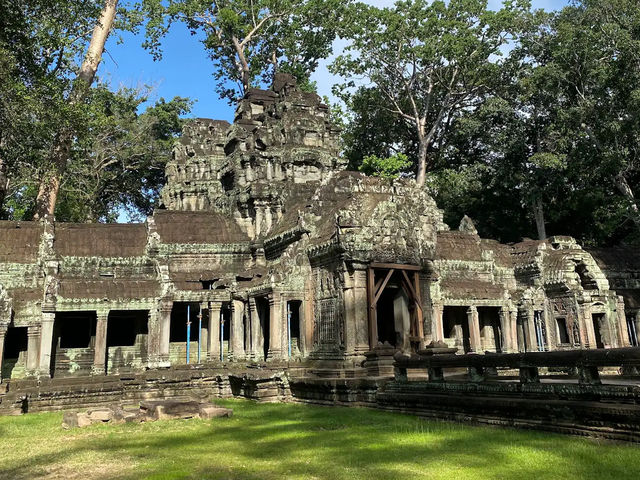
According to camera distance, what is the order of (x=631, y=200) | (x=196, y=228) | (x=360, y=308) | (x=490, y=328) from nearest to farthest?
(x=360, y=308) → (x=196, y=228) → (x=490, y=328) → (x=631, y=200)

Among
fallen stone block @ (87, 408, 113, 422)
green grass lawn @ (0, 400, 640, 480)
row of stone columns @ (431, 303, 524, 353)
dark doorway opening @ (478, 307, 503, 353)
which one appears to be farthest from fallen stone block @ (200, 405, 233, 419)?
dark doorway opening @ (478, 307, 503, 353)

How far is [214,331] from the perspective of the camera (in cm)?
2008

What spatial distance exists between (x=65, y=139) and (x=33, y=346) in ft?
37.5

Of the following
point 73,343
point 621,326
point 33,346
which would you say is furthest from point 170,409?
point 621,326

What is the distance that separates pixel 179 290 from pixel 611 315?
2109 centimetres

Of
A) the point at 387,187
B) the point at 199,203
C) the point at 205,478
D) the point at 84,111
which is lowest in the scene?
the point at 205,478

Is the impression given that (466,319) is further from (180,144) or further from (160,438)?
(160,438)

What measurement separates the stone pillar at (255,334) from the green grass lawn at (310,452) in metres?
6.87

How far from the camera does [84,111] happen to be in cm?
2519

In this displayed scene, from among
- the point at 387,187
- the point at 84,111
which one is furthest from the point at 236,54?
the point at 387,187

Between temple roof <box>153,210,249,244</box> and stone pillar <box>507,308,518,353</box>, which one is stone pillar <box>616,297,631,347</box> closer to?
stone pillar <box>507,308,518,353</box>

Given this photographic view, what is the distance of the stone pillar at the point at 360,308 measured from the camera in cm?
1520

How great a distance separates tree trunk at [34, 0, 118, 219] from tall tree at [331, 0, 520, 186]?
16.8 metres

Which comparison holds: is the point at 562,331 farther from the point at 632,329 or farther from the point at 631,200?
the point at 631,200
